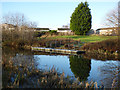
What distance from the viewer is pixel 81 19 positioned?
32.6 m

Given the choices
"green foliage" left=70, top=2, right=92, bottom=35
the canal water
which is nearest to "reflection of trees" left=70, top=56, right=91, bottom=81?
the canal water

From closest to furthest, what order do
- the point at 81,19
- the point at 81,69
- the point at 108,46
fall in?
the point at 81,69 < the point at 108,46 < the point at 81,19

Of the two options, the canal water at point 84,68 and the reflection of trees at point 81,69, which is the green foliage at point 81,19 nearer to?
the canal water at point 84,68

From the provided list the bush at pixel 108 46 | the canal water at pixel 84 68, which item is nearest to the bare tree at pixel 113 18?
the bush at pixel 108 46

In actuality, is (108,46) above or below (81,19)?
below

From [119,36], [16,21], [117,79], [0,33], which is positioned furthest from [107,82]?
[16,21]

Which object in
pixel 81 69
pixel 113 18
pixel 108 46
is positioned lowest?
pixel 81 69

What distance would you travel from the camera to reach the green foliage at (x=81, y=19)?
31730mm

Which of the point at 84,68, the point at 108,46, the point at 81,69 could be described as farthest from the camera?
the point at 108,46

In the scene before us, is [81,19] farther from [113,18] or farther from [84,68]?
[84,68]

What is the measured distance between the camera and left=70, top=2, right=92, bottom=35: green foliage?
1249 inches

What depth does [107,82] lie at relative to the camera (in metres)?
5.95

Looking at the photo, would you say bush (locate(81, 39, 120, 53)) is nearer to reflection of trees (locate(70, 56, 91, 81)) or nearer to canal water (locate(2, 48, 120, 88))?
canal water (locate(2, 48, 120, 88))

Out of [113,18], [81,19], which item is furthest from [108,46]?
[81,19]
